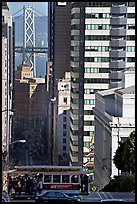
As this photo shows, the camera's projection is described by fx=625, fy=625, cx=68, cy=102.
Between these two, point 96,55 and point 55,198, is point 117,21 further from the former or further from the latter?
point 55,198

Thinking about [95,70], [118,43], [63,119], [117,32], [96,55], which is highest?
[117,32]

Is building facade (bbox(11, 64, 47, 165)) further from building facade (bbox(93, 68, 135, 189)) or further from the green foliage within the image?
the green foliage

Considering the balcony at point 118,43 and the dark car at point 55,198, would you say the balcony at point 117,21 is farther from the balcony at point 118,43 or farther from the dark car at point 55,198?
the dark car at point 55,198

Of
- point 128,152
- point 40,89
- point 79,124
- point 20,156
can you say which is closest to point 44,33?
point 40,89

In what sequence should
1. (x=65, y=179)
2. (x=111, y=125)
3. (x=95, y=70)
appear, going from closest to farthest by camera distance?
(x=65, y=179), (x=111, y=125), (x=95, y=70)

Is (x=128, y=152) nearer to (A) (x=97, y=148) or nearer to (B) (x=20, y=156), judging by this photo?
(A) (x=97, y=148)

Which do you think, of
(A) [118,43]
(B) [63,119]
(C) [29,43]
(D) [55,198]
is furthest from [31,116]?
(D) [55,198]

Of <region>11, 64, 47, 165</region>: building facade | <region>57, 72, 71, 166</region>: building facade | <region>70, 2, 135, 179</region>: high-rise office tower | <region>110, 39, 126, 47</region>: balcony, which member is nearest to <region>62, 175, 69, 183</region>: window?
<region>70, 2, 135, 179</region>: high-rise office tower
